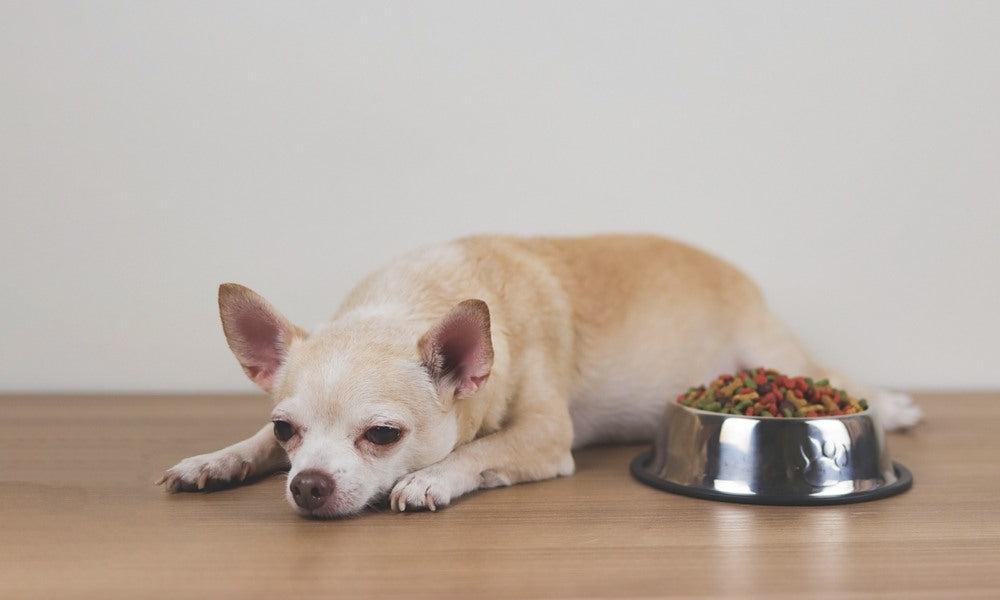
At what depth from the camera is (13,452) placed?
2.71 metres

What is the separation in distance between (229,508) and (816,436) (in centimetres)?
137

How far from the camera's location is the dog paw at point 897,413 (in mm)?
3232

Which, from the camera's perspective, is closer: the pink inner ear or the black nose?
the black nose

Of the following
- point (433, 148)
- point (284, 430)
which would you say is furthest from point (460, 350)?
point (433, 148)

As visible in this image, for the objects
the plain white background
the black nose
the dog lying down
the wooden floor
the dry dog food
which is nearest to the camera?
the wooden floor

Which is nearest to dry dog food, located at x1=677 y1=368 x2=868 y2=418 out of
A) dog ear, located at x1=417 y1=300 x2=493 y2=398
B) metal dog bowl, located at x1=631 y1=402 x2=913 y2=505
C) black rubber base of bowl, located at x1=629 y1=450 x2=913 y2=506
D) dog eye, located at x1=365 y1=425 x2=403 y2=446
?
metal dog bowl, located at x1=631 y1=402 x2=913 y2=505

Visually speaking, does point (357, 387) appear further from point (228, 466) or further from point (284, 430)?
point (228, 466)

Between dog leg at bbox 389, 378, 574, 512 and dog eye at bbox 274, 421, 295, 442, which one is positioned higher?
dog eye at bbox 274, 421, 295, 442

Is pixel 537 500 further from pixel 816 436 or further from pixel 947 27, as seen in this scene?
pixel 947 27

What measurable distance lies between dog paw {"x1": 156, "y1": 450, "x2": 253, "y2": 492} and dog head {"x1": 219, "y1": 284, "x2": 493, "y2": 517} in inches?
8.1

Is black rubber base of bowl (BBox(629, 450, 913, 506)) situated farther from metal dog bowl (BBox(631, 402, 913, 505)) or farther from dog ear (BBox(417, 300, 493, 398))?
dog ear (BBox(417, 300, 493, 398))

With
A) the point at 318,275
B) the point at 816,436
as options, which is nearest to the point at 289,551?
the point at 816,436

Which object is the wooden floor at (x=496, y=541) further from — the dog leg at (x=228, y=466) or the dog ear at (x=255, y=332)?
the dog ear at (x=255, y=332)

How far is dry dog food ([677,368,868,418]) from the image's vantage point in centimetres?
235
